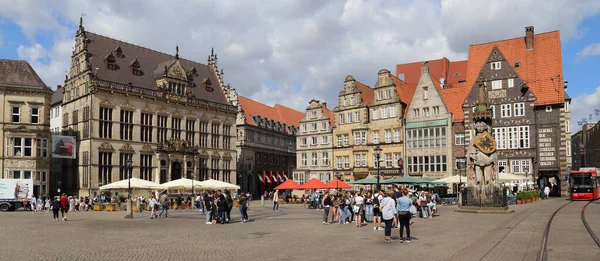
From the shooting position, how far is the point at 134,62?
56625 mm

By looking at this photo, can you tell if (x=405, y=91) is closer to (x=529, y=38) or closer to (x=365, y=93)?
(x=365, y=93)

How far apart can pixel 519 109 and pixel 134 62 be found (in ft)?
132

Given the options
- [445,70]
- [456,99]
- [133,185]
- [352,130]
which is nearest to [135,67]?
[133,185]

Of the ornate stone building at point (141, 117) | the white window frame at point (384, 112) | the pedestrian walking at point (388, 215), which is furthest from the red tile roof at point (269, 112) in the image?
the pedestrian walking at point (388, 215)

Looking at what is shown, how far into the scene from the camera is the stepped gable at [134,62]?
53.5m

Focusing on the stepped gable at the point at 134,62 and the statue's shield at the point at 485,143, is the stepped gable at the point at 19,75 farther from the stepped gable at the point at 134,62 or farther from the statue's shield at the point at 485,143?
the statue's shield at the point at 485,143

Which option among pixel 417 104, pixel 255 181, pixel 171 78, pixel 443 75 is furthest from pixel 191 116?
pixel 443 75

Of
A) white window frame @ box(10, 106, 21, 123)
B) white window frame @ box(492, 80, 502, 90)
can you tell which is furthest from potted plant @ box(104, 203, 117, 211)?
white window frame @ box(492, 80, 502, 90)

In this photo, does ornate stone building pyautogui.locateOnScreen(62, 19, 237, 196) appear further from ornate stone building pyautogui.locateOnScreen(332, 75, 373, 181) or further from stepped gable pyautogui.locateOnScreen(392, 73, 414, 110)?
stepped gable pyautogui.locateOnScreen(392, 73, 414, 110)

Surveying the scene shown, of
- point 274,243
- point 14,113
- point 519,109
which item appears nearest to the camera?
point 274,243

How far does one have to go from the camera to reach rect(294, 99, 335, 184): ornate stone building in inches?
2547

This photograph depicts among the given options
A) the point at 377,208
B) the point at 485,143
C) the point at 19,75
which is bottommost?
the point at 377,208

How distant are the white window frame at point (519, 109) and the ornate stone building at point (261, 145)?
3446cm

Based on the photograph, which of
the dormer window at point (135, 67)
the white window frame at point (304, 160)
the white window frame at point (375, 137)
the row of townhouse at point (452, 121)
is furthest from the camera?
the white window frame at point (304, 160)
